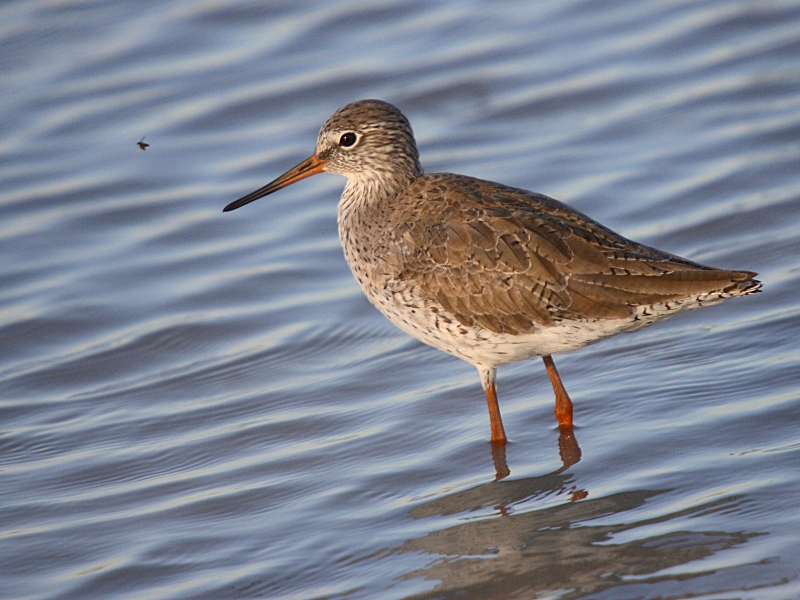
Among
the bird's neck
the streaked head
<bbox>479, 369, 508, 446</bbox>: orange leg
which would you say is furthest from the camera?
the streaked head

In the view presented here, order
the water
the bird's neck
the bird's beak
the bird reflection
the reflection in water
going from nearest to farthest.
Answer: the reflection in water < the water < the bird reflection < the bird's neck < the bird's beak

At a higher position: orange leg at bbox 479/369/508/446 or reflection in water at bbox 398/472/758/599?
orange leg at bbox 479/369/508/446

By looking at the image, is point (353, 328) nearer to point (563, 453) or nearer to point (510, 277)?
point (510, 277)

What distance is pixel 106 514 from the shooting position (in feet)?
23.1

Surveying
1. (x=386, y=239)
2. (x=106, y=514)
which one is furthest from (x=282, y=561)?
(x=386, y=239)

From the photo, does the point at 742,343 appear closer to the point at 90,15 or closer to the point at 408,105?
the point at 408,105

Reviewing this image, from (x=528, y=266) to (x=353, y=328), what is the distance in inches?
106

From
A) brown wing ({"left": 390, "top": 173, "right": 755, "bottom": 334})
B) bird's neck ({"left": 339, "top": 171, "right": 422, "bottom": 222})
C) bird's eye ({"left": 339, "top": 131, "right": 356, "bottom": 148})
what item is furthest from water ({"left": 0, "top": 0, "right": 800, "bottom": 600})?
bird's eye ({"left": 339, "top": 131, "right": 356, "bottom": 148})

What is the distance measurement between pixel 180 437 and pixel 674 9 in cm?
1010

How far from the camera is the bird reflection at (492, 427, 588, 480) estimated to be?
7.00 meters

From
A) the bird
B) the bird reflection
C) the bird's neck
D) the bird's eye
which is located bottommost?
the bird reflection

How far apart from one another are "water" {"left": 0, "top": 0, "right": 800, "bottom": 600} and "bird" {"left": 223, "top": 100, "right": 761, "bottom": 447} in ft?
2.27

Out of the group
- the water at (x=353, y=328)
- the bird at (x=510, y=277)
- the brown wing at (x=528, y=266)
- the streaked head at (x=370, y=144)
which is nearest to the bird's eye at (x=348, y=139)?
the streaked head at (x=370, y=144)

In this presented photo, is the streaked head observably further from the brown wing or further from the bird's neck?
the brown wing
